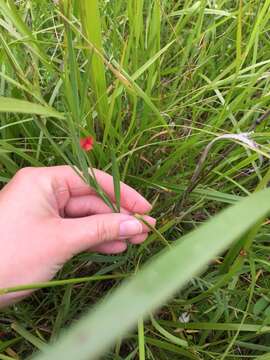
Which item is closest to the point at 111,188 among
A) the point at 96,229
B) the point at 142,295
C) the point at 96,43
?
the point at 96,229

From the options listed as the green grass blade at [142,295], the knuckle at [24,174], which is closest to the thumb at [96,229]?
the knuckle at [24,174]

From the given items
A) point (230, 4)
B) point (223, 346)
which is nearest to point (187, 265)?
point (223, 346)

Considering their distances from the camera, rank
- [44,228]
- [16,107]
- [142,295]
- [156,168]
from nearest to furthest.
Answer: [142,295] < [16,107] < [44,228] < [156,168]

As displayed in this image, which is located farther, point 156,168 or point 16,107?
point 156,168

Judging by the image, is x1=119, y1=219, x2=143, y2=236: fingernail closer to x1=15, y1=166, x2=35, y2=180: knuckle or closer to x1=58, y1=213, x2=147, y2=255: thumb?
x1=58, y1=213, x2=147, y2=255: thumb

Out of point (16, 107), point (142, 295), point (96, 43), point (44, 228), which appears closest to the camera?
point (142, 295)

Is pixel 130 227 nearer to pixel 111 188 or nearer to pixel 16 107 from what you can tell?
pixel 111 188

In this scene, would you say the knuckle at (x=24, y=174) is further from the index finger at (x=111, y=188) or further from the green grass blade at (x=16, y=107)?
the green grass blade at (x=16, y=107)

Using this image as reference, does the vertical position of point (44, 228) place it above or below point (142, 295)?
below
